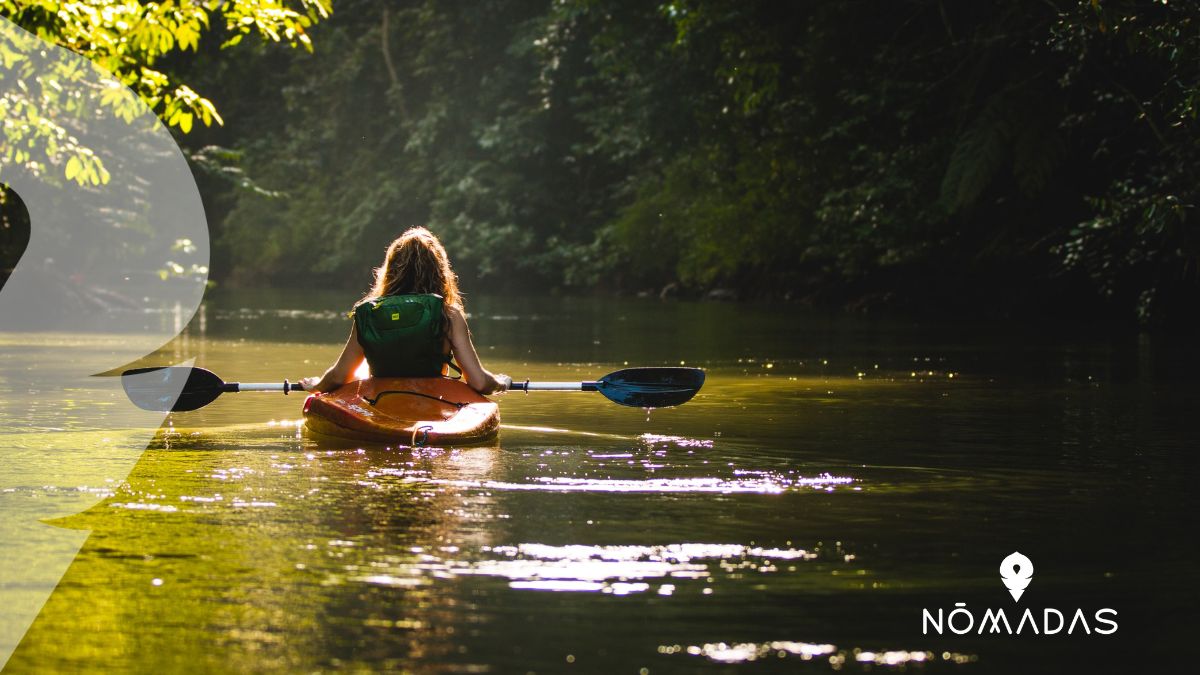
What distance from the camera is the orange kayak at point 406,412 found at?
10.2 m

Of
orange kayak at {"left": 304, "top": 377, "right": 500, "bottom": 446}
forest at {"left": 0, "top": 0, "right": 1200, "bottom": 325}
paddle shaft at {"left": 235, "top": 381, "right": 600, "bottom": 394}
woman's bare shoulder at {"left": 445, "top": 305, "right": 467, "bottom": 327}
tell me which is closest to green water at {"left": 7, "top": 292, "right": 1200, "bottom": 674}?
orange kayak at {"left": 304, "top": 377, "right": 500, "bottom": 446}

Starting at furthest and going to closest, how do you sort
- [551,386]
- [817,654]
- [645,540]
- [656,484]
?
1. [551,386]
2. [656,484]
3. [645,540]
4. [817,654]

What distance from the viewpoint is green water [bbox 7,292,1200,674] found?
5.14 metres

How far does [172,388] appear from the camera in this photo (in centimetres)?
1205

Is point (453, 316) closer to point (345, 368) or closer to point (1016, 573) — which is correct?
point (345, 368)

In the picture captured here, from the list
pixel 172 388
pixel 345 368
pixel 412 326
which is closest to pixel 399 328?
pixel 412 326

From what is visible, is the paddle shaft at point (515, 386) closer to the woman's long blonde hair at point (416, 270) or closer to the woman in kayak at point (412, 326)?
the woman in kayak at point (412, 326)

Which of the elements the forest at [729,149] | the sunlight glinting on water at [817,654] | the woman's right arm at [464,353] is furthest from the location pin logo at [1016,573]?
the forest at [729,149]

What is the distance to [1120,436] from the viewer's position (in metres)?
10.9

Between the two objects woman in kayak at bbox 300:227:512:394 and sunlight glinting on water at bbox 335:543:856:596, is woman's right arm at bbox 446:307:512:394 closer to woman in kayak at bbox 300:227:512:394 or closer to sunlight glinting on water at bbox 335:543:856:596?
woman in kayak at bbox 300:227:512:394

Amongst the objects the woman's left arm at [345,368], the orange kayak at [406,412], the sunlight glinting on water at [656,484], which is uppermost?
the woman's left arm at [345,368]

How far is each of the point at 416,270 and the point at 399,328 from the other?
38 cm

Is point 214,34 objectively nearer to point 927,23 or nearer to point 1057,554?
point 927,23

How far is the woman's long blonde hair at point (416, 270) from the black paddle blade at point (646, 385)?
1329 mm
